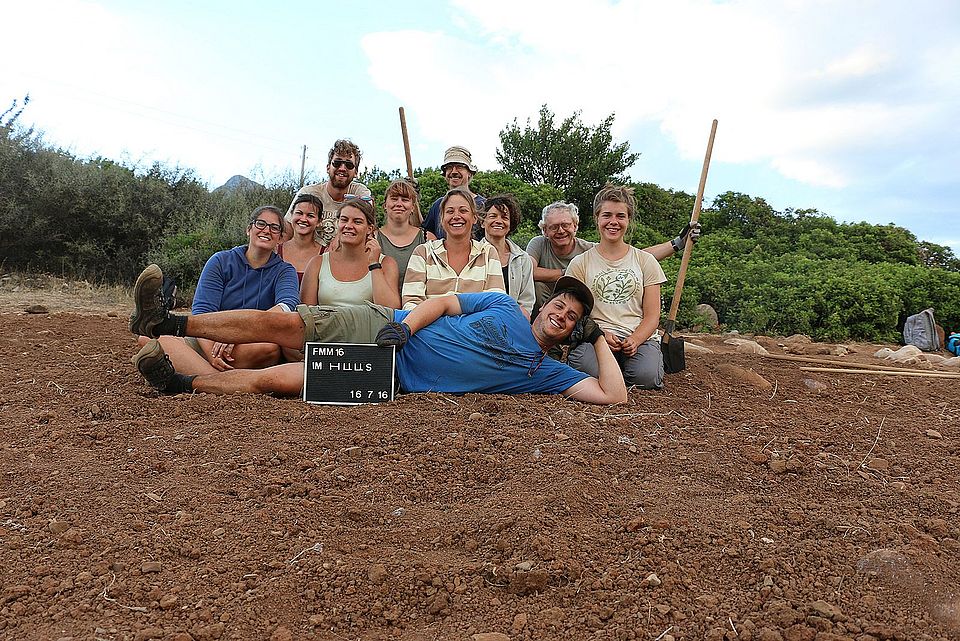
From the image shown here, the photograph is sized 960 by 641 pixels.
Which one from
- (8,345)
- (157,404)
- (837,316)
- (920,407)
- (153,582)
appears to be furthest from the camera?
(837,316)

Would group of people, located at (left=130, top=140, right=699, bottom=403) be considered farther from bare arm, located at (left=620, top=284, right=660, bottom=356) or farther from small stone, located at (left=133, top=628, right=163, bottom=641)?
small stone, located at (left=133, top=628, right=163, bottom=641)

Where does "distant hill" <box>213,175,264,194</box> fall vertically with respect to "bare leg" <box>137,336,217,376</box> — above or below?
above

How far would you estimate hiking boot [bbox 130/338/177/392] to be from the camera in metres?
3.80

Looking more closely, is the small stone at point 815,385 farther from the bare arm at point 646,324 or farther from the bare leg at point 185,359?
the bare leg at point 185,359

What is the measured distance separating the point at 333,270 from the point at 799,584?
11.4ft

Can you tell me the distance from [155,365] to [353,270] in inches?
54.5

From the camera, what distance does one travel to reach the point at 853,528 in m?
2.42

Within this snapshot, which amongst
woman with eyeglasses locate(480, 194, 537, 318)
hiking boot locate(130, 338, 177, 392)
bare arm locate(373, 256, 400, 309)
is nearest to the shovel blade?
woman with eyeglasses locate(480, 194, 537, 318)

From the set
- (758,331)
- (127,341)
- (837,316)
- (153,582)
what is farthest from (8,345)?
(837,316)

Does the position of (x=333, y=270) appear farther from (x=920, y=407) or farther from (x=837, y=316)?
(x=837, y=316)

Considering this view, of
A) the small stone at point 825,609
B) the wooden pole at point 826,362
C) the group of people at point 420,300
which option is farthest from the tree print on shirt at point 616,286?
the small stone at point 825,609

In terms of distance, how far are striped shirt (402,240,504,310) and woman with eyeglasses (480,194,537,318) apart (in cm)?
28

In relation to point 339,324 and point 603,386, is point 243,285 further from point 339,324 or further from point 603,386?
point 603,386

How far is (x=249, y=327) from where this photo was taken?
391 centimetres
